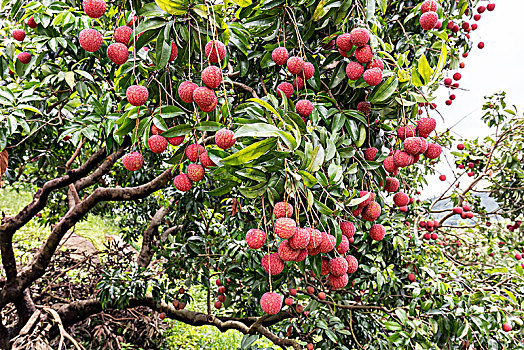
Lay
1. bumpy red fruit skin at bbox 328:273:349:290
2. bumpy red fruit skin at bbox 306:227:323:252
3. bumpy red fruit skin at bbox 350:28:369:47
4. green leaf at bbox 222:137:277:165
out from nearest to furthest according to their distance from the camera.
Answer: green leaf at bbox 222:137:277:165 < bumpy red fruit skin at bbox 306:227:323:252 < bumpy red fruit skin at bbox 350:28:369:47 < bumpy red fruit skin at bbox 328:273:349:290

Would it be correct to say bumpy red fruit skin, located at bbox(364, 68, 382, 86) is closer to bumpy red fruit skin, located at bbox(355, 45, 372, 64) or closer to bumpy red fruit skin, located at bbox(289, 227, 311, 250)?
bumpy red fruit skin, located at bbox(355, 45, 372, 64)

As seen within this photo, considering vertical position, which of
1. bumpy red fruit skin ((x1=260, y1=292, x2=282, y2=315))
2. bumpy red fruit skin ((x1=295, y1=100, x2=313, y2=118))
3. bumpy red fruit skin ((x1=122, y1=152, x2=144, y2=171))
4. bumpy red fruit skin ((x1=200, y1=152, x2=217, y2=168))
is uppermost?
bumpy red fruit skin ((x1=295, y1=100, x2=313, y2=118))

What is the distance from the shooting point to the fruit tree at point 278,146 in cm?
91

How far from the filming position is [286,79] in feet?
4.43

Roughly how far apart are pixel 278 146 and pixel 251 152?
0.08m

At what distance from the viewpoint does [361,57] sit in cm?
101

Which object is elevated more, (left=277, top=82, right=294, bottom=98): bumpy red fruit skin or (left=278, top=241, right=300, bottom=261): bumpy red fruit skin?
(left=277, top=82, right=294, bottom=98): bumpy red fruit skin

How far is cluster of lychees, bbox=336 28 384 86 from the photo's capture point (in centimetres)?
98

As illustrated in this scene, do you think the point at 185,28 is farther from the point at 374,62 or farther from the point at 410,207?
the point at 410,207

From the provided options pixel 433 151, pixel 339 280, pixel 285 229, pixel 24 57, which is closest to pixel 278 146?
pixel 285 229

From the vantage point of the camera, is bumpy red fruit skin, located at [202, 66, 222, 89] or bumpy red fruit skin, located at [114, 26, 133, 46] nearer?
bumpy red fruit skin, located at [202, 66, 222, 89]

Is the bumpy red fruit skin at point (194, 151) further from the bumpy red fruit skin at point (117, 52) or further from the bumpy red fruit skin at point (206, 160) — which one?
the bumpy red fruit skin at point (117, 52)

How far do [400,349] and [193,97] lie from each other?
4.36 ft

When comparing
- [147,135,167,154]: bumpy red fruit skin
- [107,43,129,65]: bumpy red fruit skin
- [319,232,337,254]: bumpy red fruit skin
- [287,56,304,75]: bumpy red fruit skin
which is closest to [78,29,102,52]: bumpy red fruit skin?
[107,43,129,65]: bumpy red fruit skin
